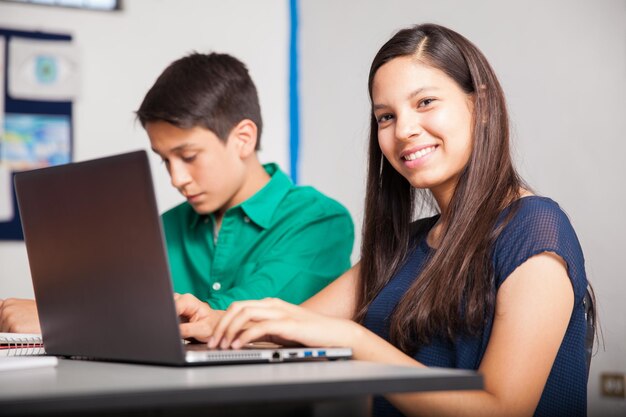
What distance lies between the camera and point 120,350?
0.94 metres

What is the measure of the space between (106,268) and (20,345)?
16.0 inches

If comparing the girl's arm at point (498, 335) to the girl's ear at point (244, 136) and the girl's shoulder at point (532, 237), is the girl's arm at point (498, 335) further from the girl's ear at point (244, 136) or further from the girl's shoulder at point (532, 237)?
the girl's ear at point (244, 136)

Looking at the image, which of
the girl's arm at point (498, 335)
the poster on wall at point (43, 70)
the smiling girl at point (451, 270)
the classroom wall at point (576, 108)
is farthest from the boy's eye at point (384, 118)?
the poster on wall at point (43, 70)

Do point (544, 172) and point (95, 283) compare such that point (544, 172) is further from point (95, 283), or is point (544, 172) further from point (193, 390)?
point (193, 390)

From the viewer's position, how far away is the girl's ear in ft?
6.59

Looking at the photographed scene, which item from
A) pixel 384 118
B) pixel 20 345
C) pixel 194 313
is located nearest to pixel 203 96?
pixel 384 118

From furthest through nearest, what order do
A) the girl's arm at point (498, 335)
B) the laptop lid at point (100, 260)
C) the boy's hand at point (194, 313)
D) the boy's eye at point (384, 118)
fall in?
the boy's eye at point (384, 118) < the boy's hand at point (194, 313) < the girl's arm at point (498, 335) < the laptop lid at point (100, 260)

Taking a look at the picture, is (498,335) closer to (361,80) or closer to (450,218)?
(450,218)

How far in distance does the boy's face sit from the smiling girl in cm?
52

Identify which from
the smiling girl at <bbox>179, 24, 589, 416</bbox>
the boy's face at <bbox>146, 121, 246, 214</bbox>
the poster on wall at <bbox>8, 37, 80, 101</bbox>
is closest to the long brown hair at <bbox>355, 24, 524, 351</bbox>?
the smiling girl at <bbox>179, 24, 589, 416</bbox>

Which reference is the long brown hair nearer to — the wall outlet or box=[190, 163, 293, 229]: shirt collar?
box=[190, 163, 293, 229]: shirt collar

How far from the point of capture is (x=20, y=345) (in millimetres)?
1237

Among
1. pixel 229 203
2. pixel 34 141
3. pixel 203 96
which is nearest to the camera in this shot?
pixel 203 96

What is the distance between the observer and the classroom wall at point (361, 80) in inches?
79.6
